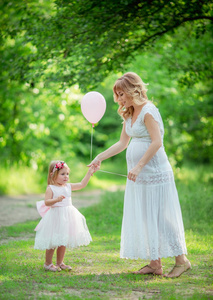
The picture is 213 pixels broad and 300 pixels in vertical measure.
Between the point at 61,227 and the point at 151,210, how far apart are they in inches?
34.1

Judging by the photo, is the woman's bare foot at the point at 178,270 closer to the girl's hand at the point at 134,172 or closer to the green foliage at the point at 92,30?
the girl's hand at the point at 134,172

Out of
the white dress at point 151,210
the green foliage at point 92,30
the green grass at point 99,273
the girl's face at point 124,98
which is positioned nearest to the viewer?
the green grass at point 99,273

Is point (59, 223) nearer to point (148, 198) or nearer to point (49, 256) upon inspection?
point (49, 256)

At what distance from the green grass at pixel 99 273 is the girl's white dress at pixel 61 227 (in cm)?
28

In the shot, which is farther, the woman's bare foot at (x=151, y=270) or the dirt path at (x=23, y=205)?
the dirt path at (x=23, y=205)

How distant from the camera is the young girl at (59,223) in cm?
380

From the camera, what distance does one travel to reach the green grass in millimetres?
3248

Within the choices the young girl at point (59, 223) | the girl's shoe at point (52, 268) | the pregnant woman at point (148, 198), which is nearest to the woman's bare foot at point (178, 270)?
the pregnant woman at point (148, 198)

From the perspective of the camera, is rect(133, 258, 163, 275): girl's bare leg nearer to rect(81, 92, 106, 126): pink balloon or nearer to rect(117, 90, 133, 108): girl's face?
rect(117, 90, 133, 108): girl's face

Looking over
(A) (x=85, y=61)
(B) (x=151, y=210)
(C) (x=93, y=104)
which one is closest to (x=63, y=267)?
(B) (x=151, y=210)

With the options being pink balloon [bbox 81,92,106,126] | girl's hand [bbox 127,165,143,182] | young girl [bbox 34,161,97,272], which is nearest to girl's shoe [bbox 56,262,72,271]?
young girl [bbox 34,161,97,272]

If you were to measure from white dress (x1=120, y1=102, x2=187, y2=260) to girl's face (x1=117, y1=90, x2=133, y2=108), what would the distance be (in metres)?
0.17

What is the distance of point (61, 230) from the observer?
3.82m

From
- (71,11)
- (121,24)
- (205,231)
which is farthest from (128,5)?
(205,231)
